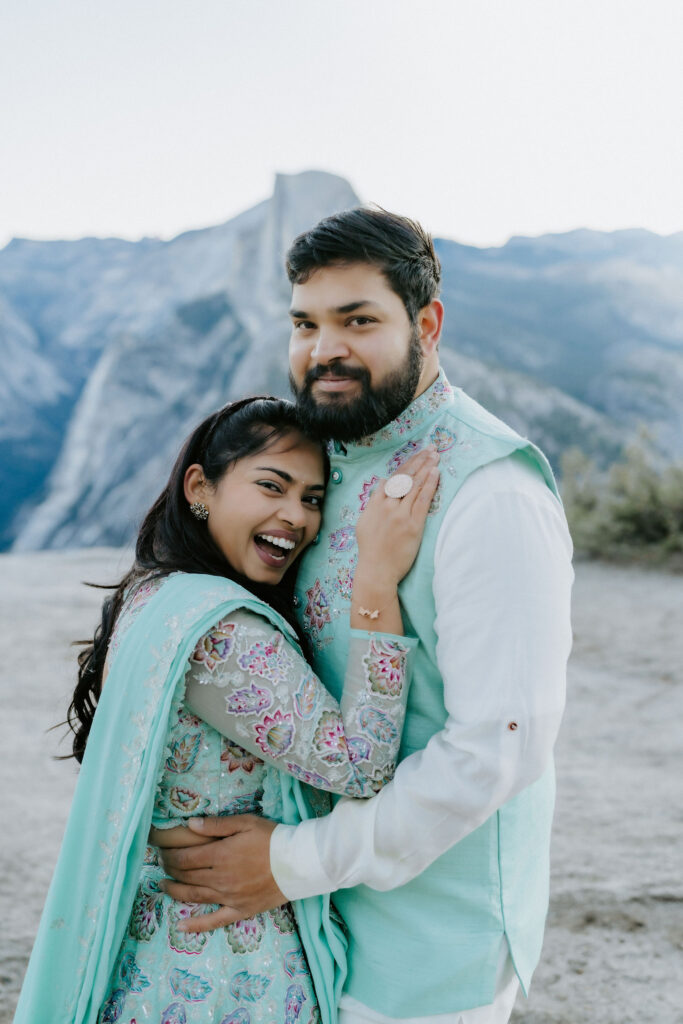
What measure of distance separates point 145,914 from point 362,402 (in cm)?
108

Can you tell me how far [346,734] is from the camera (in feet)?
5.06

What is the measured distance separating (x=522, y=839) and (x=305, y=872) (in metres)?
0.44

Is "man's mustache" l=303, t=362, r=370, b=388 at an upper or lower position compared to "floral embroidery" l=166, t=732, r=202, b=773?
upper

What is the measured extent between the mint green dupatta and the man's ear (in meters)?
0.66

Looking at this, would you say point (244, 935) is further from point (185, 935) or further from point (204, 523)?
point (204, 523)

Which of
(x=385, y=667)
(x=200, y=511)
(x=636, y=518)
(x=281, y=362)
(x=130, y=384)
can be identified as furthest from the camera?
(x=130, y=384)

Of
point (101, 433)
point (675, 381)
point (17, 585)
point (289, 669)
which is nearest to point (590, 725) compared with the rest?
point (289, 669)

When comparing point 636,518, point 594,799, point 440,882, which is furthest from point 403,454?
point 636,518

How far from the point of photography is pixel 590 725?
575 centimetres

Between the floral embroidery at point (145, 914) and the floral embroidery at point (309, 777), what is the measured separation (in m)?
0.41

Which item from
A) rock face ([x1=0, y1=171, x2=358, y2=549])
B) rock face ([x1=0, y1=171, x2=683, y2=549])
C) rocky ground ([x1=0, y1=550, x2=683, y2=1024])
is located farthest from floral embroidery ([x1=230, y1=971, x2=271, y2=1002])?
rock face ([x1=0, y1=171, x2=358, y2=549])

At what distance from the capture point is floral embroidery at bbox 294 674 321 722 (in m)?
1.53

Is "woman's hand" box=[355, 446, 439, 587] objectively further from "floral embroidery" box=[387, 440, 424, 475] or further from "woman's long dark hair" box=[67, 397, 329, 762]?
"woman's long dark hair" box=[67, 397, 329, 762]

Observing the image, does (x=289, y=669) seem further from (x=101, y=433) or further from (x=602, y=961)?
(x=101, y=433)
